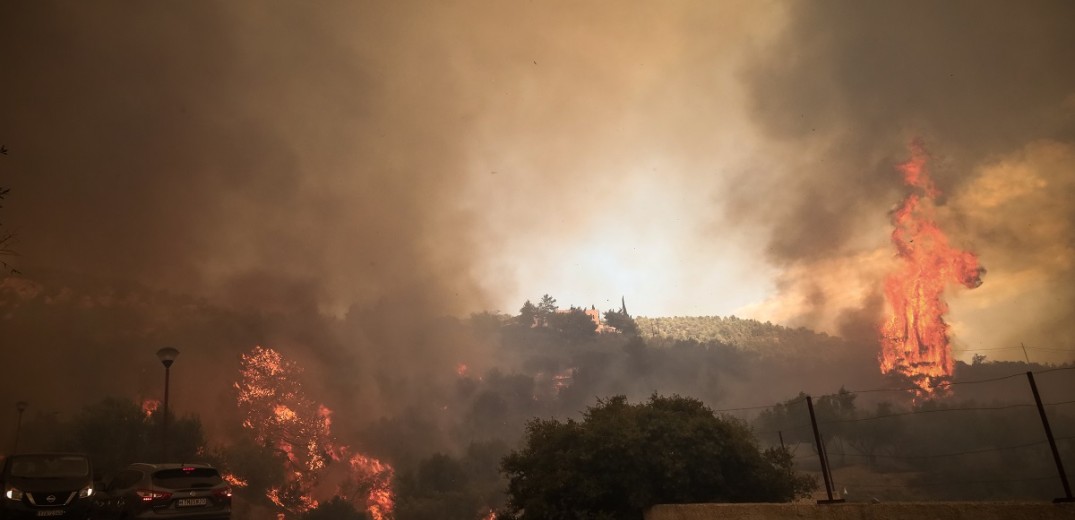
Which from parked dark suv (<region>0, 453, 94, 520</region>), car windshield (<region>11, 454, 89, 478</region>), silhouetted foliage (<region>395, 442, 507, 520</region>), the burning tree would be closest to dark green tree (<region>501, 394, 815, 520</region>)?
parked dark suv (<region>0, 453, 94, 520</region>)

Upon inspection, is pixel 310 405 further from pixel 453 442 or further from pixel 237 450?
pixel 453 442

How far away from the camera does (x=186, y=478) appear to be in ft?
43.9

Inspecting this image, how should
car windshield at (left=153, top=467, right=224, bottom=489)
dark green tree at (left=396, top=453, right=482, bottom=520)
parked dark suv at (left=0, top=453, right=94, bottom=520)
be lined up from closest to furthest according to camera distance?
car windshield at (left=153, top=467, right=224, bottom=489)
parked dark suv at (left=0, top=453, right=94, bottom=520)
dark green tree at (left=396, top=453, right=482, bottom=520)

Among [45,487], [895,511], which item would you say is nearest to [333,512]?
[45,487]

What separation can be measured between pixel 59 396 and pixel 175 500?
81606 millimetres

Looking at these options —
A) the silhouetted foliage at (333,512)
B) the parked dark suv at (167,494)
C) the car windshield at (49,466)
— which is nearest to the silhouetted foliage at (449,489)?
the silhouetted foliage at (333,512)

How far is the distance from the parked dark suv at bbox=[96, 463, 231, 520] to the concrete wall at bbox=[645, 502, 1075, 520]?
11.3 metres

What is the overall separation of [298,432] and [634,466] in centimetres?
8967

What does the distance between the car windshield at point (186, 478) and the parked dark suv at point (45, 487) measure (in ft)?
9.59

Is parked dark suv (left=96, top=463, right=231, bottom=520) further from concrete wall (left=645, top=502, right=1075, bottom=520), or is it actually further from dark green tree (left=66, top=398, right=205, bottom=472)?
dark green tree (left=66, top=398, right=205, bottom=472)

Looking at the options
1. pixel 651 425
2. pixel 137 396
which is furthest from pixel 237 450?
pixel 651 425

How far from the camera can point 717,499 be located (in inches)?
906

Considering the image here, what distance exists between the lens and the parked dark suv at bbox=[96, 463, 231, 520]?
1261 centimetres

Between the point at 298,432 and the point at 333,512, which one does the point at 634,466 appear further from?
the point at 298,432
